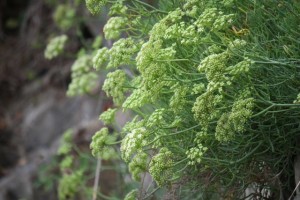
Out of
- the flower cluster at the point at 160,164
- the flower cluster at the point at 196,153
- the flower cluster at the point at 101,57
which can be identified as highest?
the flower cluster at the point at 101,57

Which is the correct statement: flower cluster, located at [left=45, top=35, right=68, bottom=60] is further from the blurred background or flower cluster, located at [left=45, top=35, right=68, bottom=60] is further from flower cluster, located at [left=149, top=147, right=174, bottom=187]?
flower cluster, located at [left=149, top=147, right=174, bottom=187]

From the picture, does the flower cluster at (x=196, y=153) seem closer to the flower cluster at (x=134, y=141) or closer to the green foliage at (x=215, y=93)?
the green foliage at (x=215, y=93)

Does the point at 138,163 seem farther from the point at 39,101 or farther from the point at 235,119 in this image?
the point at 39,101

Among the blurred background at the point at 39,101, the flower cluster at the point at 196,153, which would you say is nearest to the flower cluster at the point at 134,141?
the flower cluster at the point at 196,153

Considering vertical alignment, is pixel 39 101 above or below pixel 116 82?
above

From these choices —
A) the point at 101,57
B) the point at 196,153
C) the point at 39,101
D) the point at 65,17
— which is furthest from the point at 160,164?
the point at 39,101

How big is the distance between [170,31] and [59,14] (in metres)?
3.58

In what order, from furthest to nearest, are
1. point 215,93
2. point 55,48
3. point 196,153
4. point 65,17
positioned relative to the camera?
point 65,17 → point 55,48 → point 215,93 → point 196,153

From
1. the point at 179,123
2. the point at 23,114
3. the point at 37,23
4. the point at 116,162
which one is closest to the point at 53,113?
the point at 23,114

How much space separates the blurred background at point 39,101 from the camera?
6168 millimetres

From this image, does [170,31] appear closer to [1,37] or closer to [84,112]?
[84,112]

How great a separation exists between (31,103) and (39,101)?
0.13 m

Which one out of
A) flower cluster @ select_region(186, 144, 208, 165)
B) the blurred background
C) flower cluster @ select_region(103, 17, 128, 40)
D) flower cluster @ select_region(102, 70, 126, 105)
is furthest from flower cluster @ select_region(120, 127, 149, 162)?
the blurred background

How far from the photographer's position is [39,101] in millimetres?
7344
